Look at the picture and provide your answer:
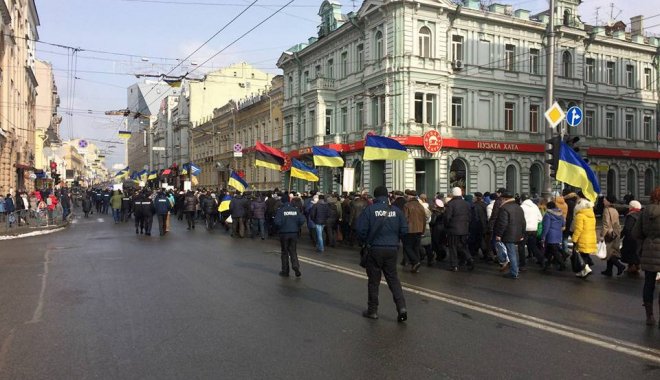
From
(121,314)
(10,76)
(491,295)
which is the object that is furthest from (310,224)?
(10,76)

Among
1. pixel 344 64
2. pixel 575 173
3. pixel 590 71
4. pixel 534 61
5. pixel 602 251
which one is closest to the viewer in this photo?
pixel 602 251

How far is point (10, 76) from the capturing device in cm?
Answer: 3759

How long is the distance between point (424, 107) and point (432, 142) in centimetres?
261

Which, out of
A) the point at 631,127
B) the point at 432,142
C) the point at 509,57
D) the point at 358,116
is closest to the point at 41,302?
the point at 432,142

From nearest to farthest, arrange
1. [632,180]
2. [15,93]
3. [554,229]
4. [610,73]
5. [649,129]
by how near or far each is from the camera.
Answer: [554,229] < [15,93] < [610,73] < [632,180] < [649,129]

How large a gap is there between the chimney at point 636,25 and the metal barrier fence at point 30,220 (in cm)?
4424

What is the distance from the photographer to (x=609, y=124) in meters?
42.7

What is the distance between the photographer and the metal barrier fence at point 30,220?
988 inches

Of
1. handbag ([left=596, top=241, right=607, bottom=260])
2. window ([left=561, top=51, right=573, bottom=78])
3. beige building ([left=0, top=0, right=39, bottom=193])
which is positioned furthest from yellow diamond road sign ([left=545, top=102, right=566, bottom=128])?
beige building ([left=0, top=0, right=39, bottom=193])

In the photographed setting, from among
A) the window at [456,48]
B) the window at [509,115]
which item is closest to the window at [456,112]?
the window at [456,48]

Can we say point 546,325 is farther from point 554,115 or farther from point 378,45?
point 378,45

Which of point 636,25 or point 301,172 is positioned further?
point 636,25

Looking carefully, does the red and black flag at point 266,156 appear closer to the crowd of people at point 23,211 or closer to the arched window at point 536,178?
the crowd of people at point 23,211

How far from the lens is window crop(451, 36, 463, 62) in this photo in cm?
3488
